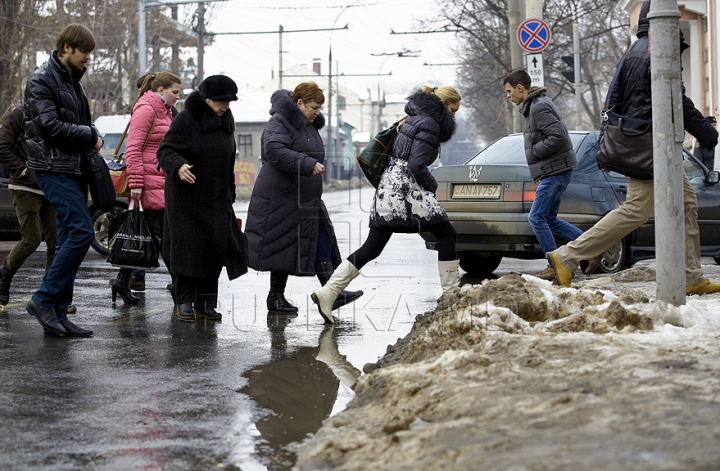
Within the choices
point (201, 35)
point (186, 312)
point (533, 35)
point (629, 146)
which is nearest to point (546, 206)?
point (629, 146)

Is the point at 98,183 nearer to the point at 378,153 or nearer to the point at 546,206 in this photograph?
the point at 378,153

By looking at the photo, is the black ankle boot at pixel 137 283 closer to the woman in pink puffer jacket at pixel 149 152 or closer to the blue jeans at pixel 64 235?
the woman in pink puffer jacket at pixel 149 152

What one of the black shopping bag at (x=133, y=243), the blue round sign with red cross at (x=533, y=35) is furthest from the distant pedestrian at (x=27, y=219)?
the blue round sign with red cross at (x=533, y=35)

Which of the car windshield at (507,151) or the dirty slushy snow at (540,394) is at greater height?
the car windshield at (507,151)

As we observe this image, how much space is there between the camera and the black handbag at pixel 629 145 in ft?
21.6

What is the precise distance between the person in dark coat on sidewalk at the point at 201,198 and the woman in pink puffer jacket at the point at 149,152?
2.30ft

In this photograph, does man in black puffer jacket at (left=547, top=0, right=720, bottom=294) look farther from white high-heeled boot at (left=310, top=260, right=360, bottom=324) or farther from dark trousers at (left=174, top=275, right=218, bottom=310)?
dark trousers at (left=174, top=275, right=218, bottom=310)

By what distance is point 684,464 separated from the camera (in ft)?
8.82

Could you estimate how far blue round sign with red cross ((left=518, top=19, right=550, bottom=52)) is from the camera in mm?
15875

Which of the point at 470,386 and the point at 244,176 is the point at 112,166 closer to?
the point at 470,386

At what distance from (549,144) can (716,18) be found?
15.6 m

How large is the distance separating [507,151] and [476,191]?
759 millimetres

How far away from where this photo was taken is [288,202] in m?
7.31

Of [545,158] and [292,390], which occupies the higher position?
[545,158]
